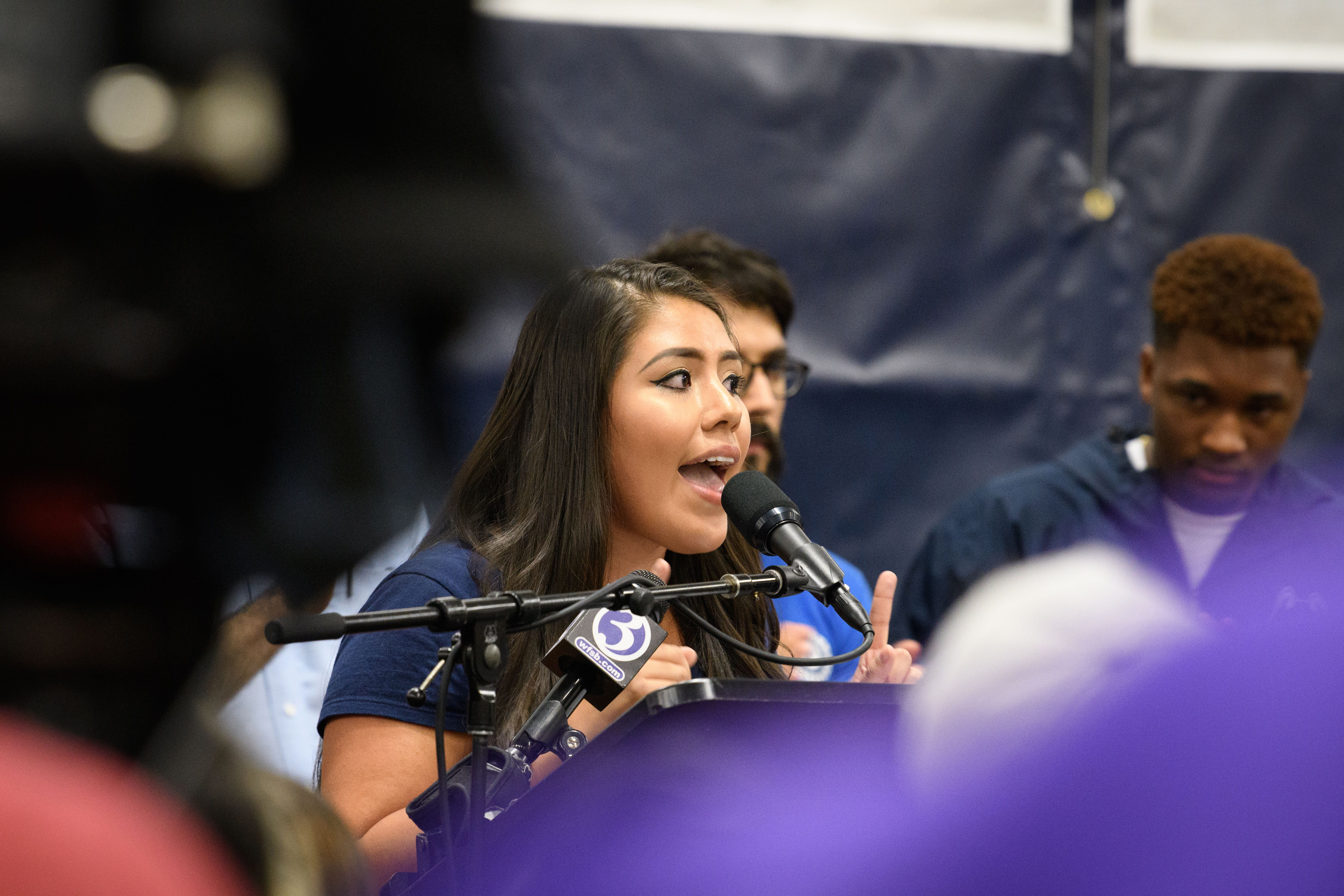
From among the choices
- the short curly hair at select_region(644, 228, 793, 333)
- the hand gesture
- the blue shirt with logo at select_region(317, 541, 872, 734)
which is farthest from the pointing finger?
the short curly hair at select_region(644, 228, 793, 333)

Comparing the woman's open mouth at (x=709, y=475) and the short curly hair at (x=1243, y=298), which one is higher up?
the short curly hair at (x=1243, y=298)

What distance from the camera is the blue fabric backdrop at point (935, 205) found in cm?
340

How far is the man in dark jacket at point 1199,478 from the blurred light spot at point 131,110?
2.87 m

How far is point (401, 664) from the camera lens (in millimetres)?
1929

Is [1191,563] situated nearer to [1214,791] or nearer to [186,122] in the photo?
[1214,791]

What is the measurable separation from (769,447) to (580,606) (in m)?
1.70

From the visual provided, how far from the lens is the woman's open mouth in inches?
83.4

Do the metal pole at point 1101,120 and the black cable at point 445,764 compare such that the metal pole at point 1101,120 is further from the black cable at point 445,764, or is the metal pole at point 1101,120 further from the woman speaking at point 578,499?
the black cable at point 445,764

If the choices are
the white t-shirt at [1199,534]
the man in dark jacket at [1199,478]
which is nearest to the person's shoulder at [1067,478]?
the man in dark jacket at [1199,478]

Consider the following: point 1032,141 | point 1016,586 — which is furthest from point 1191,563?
point 1016,586

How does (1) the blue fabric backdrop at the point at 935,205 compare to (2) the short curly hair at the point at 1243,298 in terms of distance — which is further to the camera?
(1) the blue fabric backdrop at the point at 935,205

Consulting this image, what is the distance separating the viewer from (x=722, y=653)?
2227 mm

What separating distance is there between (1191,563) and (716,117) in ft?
5.21

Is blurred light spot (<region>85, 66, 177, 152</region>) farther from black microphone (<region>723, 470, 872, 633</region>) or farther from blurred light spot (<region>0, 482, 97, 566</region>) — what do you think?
black microphone (<region>723, 470, 872, 633</region>)
